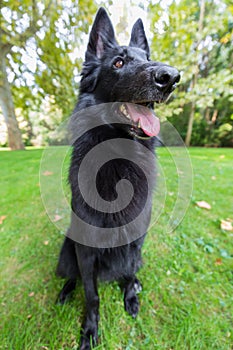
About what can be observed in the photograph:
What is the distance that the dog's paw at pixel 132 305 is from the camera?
1.34 meters

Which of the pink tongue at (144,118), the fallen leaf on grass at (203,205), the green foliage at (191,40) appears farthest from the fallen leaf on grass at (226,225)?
the green foliage at (191,40)

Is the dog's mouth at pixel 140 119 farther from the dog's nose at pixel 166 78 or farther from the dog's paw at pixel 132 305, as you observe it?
the dog's paw at pixel 132 305

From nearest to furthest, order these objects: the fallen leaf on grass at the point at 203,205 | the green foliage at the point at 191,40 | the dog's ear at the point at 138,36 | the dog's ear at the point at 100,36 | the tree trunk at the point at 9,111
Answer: the dog's ear at the point at 100,36
the dog's ear at the point at 138,36
the fallen leaf on grass at the point at 203,205
the green foliage at the point at 191,40
the tree trunk at the point at 9,111

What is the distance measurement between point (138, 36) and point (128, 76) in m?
0.73

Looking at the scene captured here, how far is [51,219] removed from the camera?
8.41ft

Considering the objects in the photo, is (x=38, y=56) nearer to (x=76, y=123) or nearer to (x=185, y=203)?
(x=76, y=123)

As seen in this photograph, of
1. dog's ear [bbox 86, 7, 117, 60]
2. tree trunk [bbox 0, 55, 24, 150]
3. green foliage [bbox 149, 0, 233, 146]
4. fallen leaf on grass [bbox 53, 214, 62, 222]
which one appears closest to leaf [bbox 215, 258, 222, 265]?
fallen leaf on grass [bbox 53, 214, 62, 222]

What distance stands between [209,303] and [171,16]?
6.90 m

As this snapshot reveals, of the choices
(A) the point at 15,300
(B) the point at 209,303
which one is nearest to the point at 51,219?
(A) the point at 15,300

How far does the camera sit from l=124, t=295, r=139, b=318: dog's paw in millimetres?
1344

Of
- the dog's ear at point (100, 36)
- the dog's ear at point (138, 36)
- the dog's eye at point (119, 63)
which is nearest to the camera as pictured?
the dog's eye at point (119, 63)

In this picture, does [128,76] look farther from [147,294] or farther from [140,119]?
[147,294]

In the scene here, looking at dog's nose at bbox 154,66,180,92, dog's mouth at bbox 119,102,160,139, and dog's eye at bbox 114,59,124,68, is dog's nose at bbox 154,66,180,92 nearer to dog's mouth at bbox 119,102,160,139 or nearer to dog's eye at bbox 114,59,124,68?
dog's mouth at bbox 119,102,160,139

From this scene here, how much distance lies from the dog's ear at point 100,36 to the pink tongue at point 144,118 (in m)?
0.69
